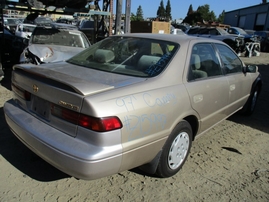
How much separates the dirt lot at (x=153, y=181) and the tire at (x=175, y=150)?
13cm

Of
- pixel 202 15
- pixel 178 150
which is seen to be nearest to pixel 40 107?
pixel 178 150

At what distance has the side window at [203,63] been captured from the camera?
10.1 feet

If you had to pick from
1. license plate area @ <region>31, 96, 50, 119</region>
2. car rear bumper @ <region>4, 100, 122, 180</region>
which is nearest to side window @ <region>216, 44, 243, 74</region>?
car rear bumper @ <region>4, 100, 122, 180</region>

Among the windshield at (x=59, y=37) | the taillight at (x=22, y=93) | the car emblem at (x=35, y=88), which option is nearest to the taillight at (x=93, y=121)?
the car emblem at (x=35, y=88)

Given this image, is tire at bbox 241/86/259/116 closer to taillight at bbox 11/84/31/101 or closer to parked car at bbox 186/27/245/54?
taillight at bbox 11/84/31/101

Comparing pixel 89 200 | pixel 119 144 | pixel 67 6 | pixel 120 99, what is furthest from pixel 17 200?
pixel 67 6

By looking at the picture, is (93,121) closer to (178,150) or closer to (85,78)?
(85,78)

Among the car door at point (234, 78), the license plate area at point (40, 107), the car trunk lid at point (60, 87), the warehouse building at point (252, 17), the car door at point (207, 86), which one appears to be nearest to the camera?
the car trunk lid at point (60, 87)

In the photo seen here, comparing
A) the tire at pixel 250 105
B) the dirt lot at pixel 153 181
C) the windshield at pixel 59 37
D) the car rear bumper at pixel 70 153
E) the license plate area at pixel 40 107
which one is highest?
the windshield at pixel 59 37

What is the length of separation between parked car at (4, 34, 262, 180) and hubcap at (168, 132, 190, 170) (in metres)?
0.01

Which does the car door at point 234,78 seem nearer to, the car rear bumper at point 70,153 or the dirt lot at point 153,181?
the dirt lot at point 153,181

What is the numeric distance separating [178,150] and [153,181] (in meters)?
0.44

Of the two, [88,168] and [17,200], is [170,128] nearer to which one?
[88,168]

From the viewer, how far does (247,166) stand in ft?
10.7
